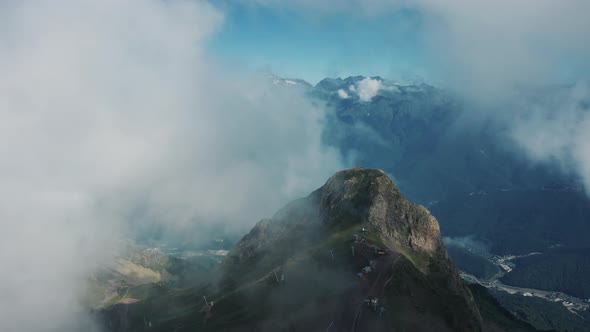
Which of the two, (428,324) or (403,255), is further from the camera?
(403,255)

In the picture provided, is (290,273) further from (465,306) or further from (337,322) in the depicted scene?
(465,306)

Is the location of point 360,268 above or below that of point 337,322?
above

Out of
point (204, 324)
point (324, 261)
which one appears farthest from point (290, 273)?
point (204, 324)

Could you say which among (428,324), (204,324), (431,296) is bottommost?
(428,324)

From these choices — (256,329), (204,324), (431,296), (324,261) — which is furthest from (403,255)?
(204,324)

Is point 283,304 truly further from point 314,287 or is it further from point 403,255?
point 403,255

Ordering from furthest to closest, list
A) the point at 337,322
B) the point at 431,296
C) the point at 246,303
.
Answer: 1. the point at 246,303
2. the point at 431,296
3. the point at 337,322

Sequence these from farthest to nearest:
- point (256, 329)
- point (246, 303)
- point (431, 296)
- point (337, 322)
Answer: point (246, 303), point (431, 296), point (256, 329), point (337, 322)

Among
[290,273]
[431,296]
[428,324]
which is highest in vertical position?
[290,273]

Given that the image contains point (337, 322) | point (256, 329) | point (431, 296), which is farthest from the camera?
point (431, 296)
